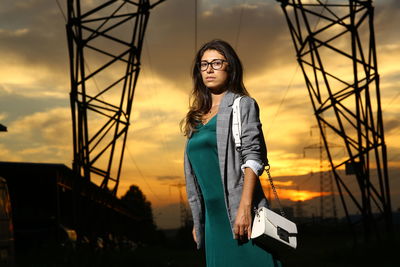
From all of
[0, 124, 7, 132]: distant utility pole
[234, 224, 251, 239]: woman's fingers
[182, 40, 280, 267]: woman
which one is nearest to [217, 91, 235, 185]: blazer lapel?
[182, 40, 280, 267]: woman

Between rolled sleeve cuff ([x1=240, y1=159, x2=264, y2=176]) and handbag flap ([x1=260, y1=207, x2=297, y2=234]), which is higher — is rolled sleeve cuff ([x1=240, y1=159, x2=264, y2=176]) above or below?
above

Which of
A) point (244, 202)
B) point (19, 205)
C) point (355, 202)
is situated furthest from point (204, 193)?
point (19, 205)

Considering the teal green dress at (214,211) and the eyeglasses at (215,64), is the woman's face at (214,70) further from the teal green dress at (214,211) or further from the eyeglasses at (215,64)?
the teal green dress at (214,211)

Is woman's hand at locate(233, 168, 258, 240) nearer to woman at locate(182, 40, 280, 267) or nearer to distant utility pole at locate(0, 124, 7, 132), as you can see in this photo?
woman at locate(182, 40, 280, 267)

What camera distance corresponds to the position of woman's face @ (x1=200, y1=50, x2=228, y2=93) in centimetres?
349

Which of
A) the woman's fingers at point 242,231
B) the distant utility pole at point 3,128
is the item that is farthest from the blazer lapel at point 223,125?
the distant utility pole at point 3,128

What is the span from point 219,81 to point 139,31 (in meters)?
14.1

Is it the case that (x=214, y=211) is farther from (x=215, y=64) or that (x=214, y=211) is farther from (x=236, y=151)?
(x=215, y=64)

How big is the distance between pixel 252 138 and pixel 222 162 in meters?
0.17

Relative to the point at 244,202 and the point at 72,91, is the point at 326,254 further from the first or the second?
the point at 244,202

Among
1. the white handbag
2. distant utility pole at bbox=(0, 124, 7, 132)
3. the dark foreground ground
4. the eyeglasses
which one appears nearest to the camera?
the white handbag

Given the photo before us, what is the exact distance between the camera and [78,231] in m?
17.3

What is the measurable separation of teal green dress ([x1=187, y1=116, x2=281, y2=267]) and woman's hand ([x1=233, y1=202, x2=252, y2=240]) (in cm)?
8

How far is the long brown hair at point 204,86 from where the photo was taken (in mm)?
3496
